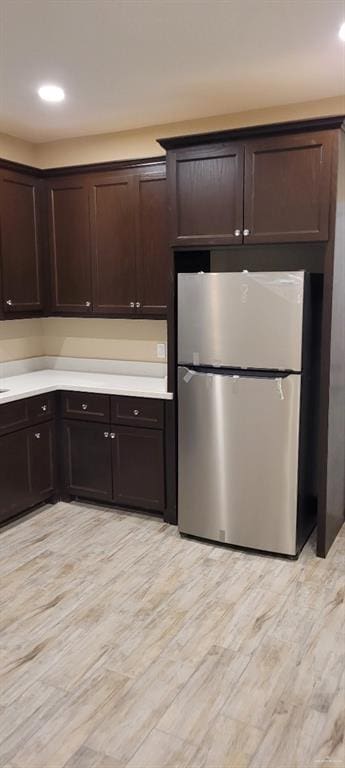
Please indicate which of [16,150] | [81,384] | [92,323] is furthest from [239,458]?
[16,150]

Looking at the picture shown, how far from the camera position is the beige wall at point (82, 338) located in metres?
4.10

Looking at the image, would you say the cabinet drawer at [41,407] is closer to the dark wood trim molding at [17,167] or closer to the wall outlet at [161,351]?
the wall outlet at [161,351]

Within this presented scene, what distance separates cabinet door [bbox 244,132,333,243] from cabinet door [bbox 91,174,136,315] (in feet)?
3.15

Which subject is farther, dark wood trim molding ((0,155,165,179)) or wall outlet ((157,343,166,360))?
wall outlet ((157,343,166,360))

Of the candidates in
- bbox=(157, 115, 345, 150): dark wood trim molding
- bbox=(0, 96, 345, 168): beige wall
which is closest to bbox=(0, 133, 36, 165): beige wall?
bbox=(0, 96, 345, 168): beige wall

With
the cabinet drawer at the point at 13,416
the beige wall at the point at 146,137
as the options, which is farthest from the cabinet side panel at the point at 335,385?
the cabinet drawer at the point at 13,416

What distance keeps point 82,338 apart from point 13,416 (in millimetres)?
1076

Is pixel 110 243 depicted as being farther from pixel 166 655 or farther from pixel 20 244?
pixel 166 655

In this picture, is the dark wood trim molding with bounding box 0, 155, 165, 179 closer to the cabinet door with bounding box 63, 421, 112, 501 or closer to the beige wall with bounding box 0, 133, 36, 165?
the beige wall with bounding box 0, 133, 36, 165

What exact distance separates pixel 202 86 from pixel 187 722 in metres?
3.05

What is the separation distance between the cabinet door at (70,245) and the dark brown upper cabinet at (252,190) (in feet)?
2.87

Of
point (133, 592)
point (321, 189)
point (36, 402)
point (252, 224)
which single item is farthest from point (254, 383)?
point (36, 402)

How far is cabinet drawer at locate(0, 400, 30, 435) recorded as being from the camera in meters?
3.41

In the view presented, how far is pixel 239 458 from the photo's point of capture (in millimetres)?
3180
